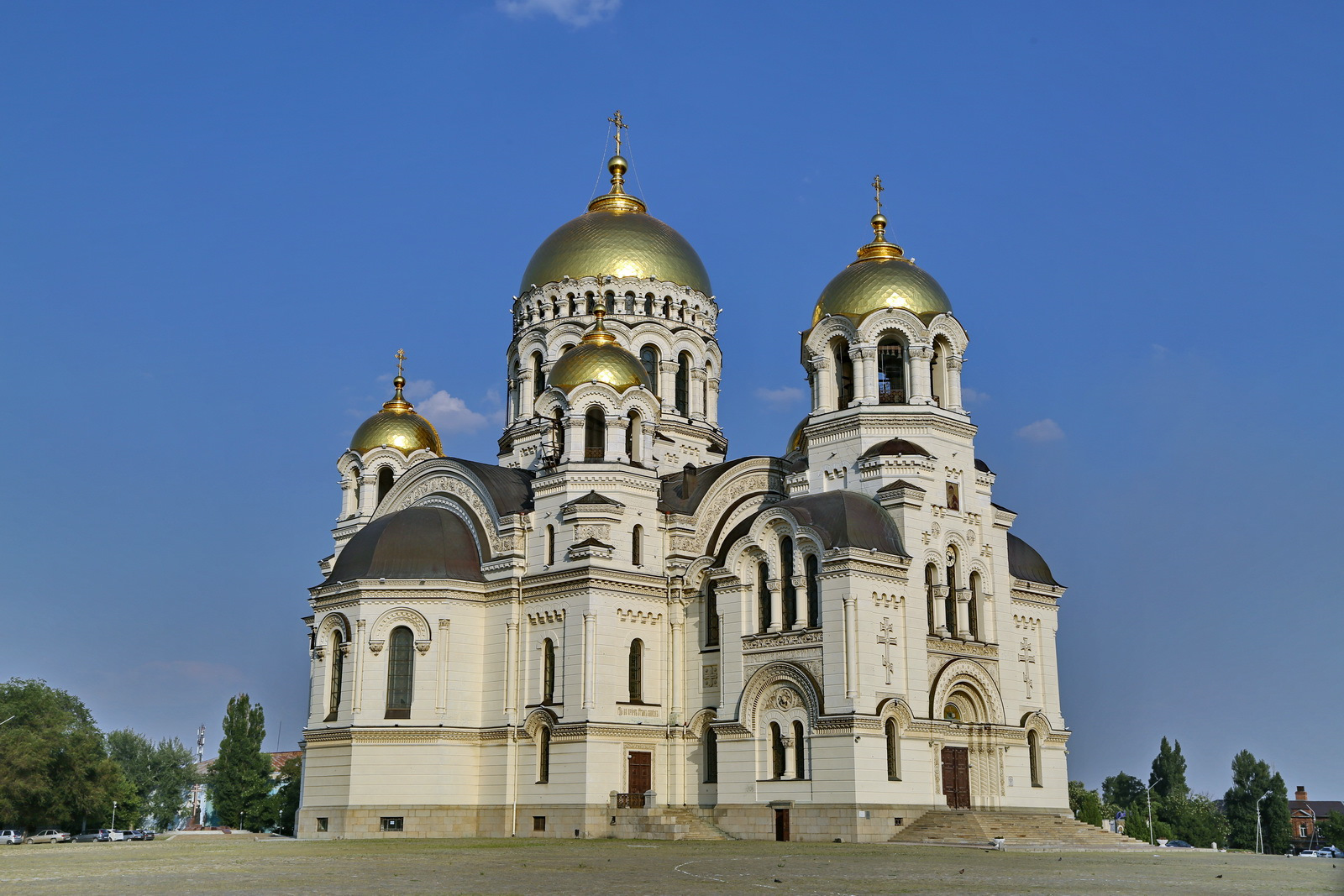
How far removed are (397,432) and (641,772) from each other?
1578 cm

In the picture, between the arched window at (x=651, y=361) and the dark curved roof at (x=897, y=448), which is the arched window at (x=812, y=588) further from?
the arched window at (x=651, y=361)

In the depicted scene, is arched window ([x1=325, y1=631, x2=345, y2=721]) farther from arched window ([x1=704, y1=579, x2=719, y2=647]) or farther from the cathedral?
arched window ([x1=704, y1=579, x2=719, y2=647])

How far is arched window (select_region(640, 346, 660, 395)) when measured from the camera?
45.4 metres

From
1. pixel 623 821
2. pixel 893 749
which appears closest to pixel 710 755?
pixel 623 821

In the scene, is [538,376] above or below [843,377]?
above

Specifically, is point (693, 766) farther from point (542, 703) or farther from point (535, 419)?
point (535, 419)

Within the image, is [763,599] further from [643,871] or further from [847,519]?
[643,871]

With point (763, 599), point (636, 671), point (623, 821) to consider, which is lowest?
point (623, 821)

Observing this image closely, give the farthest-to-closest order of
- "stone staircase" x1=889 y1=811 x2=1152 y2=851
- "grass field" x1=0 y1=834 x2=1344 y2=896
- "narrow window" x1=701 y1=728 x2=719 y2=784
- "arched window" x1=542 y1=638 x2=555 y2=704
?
1. "arched window" x1=542 y1=638 x2=555 y2=704
2. "narrow window" x1=701 y1=728 x2=719 y2=784
3. "stone staircase" x1=889 y1=811 x2=1152 y2=851
4. "grass field" x1=0 y1=834 x2=1344 y2=896

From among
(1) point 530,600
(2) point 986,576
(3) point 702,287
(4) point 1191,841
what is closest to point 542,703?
(1) point 530,600

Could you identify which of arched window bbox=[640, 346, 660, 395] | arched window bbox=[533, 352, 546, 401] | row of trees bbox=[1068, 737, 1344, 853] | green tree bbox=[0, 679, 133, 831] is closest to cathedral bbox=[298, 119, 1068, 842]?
arched window bbox=[640, 346, 660, 395]

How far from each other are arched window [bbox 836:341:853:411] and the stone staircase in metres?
11.6

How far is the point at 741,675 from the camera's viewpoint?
3653 cm

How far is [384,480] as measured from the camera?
47.2 metres
